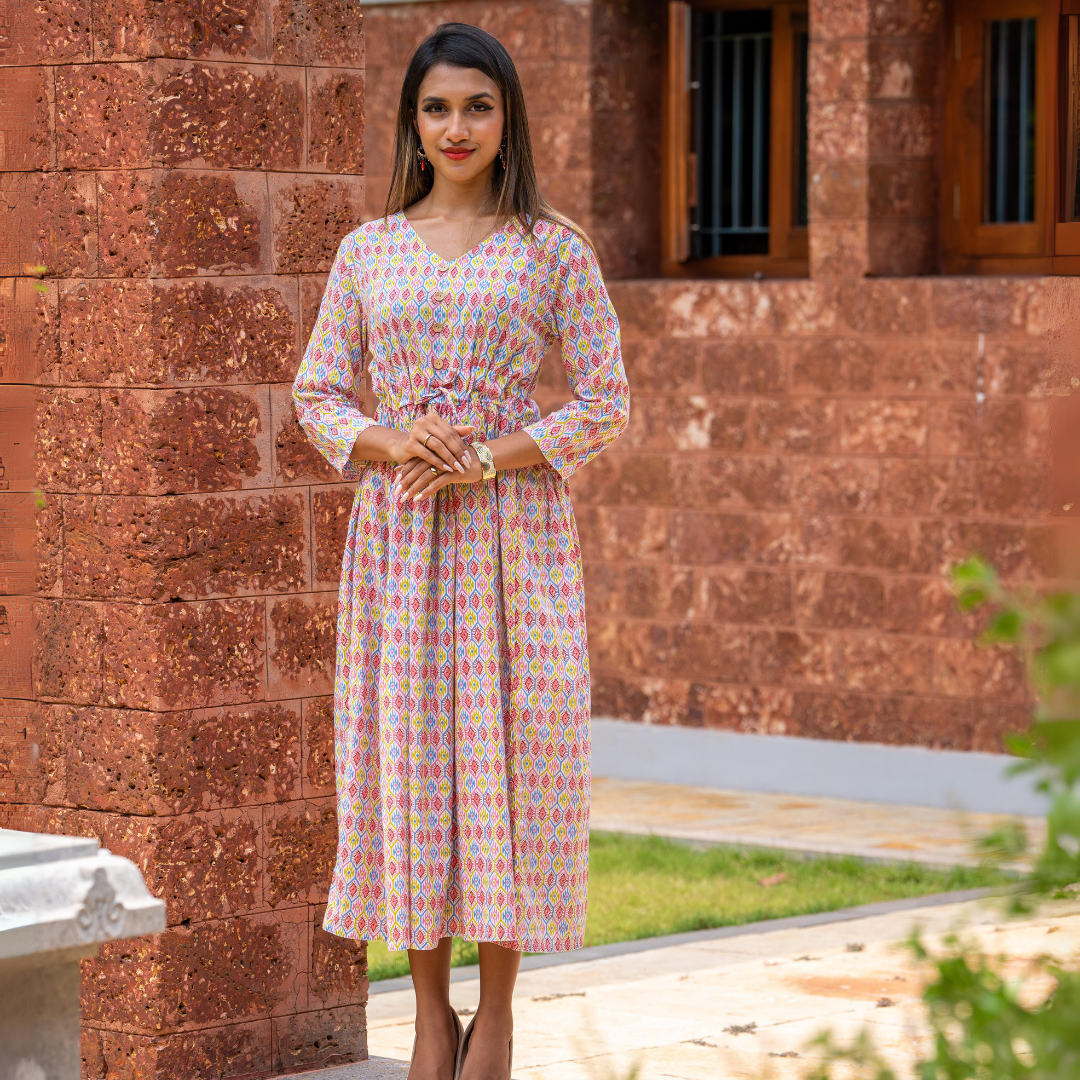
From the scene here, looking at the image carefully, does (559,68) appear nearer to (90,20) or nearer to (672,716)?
(672,716)

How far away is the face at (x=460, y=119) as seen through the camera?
4.10m

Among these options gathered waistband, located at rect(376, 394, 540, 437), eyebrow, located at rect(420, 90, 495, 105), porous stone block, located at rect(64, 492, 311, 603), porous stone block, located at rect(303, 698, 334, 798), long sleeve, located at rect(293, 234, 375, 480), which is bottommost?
porous stone block, located at rect(303, 698, 334, 798)

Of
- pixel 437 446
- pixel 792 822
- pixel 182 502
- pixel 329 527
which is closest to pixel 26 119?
pixel 182 502

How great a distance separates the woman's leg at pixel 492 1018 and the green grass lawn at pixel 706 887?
6.96 feet

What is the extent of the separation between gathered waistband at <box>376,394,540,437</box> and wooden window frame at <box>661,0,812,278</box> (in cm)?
572

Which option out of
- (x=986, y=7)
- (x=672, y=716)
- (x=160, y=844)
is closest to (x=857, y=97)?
(x=986, y=7)

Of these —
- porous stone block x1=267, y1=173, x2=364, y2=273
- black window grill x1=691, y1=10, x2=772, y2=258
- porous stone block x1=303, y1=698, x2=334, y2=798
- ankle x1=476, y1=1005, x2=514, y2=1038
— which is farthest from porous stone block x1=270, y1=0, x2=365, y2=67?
black window grill x1=691, y1=10, x2=772, y2=258

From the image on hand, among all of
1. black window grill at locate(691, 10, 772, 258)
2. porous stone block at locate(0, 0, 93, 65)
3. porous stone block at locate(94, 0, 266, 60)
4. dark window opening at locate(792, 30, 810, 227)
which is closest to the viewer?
porous stone block at locate(94, 0, 266, 60)

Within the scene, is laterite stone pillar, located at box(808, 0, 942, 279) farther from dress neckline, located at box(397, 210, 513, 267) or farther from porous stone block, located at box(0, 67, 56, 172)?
dress neckline, located at box(397, 210, 513, 267)

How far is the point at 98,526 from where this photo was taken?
15.0 feet

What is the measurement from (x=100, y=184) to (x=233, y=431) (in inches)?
22.3

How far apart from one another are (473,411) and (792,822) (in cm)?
493

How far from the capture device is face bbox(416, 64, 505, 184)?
410 centimetres

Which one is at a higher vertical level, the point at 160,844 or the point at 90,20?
the point at 90,20
